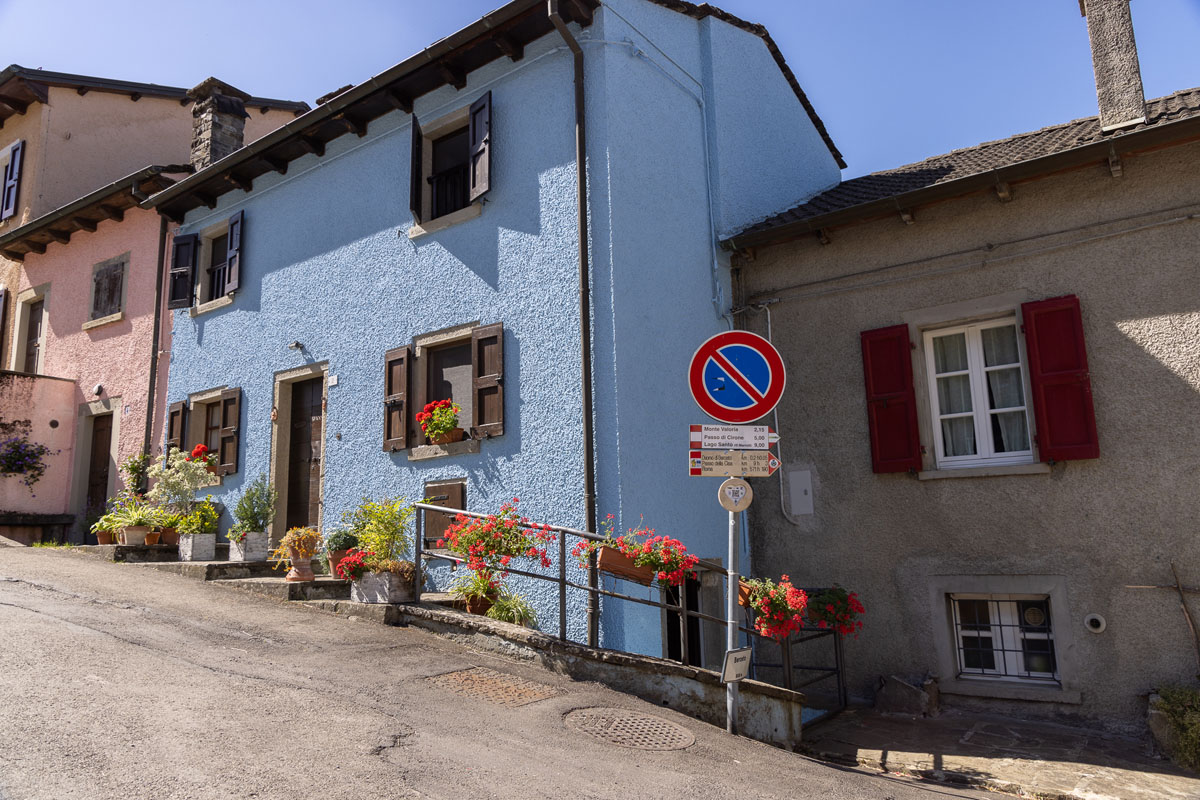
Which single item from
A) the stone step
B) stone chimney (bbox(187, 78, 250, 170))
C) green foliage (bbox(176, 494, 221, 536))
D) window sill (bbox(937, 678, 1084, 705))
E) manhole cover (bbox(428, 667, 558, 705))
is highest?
stone chimney (bbox(187, 78, 250, 170))

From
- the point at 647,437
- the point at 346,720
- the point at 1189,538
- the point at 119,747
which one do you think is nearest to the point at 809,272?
the point at 647,437

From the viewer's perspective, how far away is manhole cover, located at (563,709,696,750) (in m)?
5.45

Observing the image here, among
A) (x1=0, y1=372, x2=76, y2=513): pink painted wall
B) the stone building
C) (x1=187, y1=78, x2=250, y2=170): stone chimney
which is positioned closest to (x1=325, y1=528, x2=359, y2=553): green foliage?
the stone building

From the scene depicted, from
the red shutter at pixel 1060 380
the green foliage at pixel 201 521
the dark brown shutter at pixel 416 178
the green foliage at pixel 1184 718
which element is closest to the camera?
the green foliage at pixel 1184 718

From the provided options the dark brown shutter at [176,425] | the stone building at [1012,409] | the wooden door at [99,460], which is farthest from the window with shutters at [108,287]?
the stone building at [1012,409]

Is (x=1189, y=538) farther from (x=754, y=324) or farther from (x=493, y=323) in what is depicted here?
(x=493, y=323)

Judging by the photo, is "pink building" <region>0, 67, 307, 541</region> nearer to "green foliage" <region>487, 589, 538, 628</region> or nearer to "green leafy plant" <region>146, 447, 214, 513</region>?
"green leafy plant" <region>146, 447, 214, 513</region>

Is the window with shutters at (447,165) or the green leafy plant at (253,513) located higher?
the window with shutters at (447,165)

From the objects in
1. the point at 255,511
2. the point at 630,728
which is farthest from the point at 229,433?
the point at 630,728


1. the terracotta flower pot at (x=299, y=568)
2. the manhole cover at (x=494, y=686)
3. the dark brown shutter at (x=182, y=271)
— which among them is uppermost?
the dark brown shutter at (x=182, y=271)

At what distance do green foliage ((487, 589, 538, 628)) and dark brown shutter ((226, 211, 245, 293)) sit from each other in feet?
22.9

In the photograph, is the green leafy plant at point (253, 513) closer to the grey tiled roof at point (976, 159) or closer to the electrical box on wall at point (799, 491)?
the electrical box on wall at point (799, 491)

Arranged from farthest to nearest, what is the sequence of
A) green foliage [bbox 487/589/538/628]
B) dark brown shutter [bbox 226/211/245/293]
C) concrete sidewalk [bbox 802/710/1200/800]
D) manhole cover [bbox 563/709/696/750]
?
dark brown shutter [bbox 226/211/245/293]
green foliage [bbox 487/589/538/628]
concrete sidewalk [bbox 802/710/1200/800]
manhole cover [bbox 563/709/696/750]

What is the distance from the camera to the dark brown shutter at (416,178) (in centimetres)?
1006
